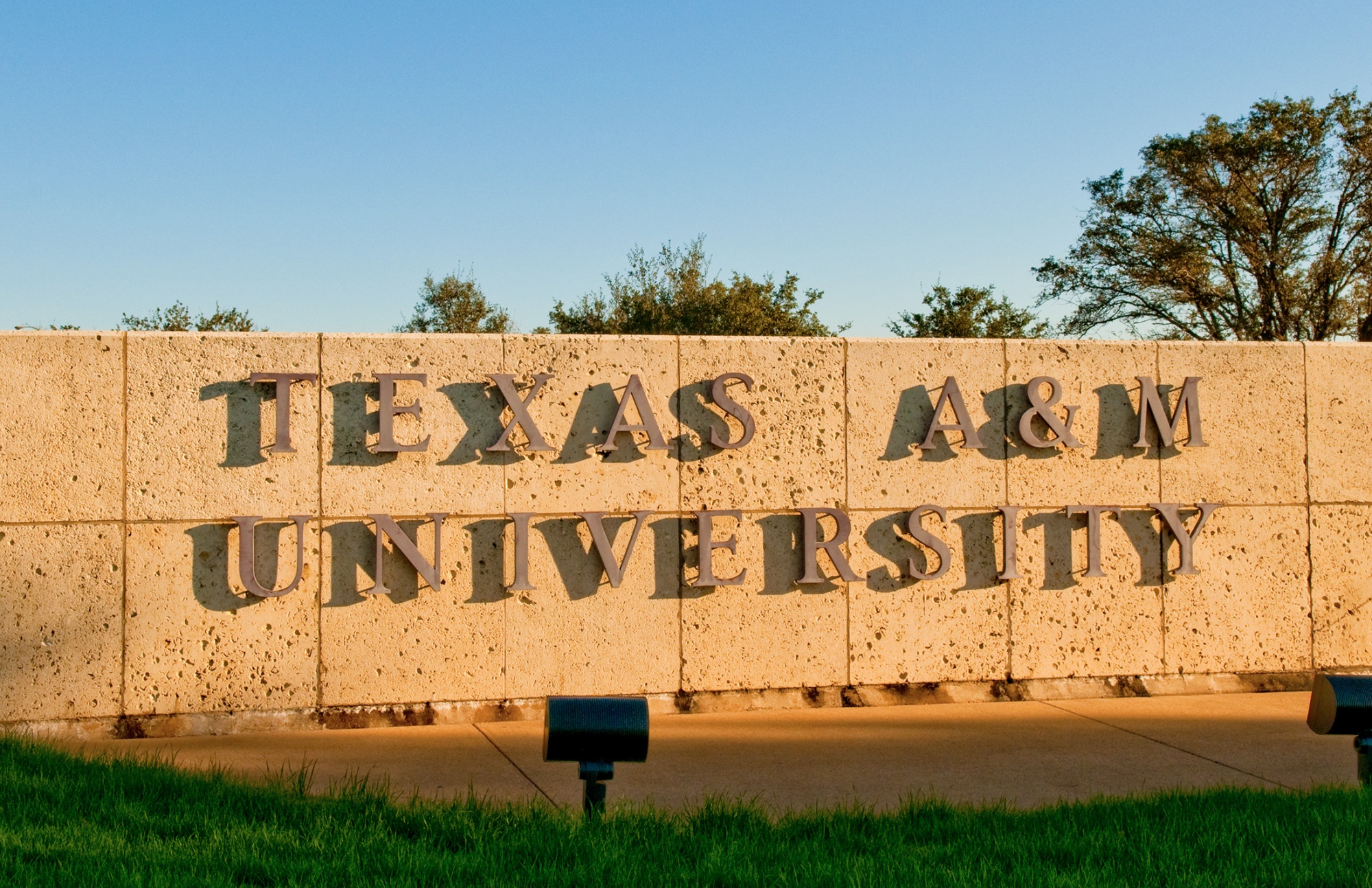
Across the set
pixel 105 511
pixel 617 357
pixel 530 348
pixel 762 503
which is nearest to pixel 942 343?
pixel 762 503

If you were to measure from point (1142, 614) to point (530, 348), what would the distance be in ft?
14.4

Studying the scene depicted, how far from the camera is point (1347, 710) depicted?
5391 millimetres

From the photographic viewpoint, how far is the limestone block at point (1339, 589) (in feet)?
29.3

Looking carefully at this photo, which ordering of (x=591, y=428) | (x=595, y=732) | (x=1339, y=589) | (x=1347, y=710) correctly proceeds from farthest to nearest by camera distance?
1. (x=1339, y=589)
2. (x=591, y=428)
3. (x=1347, y=710)
4. (x=595, y=732)

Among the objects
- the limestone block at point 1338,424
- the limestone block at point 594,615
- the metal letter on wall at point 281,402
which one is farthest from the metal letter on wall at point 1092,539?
the metal letter on wall at point 281,402

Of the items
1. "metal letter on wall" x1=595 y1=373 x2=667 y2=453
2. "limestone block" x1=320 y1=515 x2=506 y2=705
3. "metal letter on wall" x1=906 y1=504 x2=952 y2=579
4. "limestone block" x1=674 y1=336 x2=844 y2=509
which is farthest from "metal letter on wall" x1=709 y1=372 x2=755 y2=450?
"limestone block" x1=320 y1=515 x2=506 y2=705

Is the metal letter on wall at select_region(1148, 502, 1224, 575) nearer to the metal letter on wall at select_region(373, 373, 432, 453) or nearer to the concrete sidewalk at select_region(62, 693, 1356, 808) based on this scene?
the concrete sidewalk at select_region(62, 693, 1356, 808)

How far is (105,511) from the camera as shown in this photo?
7.40m

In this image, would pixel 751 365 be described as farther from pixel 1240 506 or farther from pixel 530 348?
pixel 1240 506

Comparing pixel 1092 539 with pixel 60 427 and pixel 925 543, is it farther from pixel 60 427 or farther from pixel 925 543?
pixel 60 427

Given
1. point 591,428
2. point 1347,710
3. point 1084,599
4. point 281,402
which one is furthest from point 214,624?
point 1347,710

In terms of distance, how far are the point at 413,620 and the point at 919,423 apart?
339 cm

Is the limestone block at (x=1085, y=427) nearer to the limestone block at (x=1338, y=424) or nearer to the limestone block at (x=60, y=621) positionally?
the limestone block at (x=1338, y=424)

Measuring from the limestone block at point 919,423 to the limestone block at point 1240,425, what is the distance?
49.1 inches
